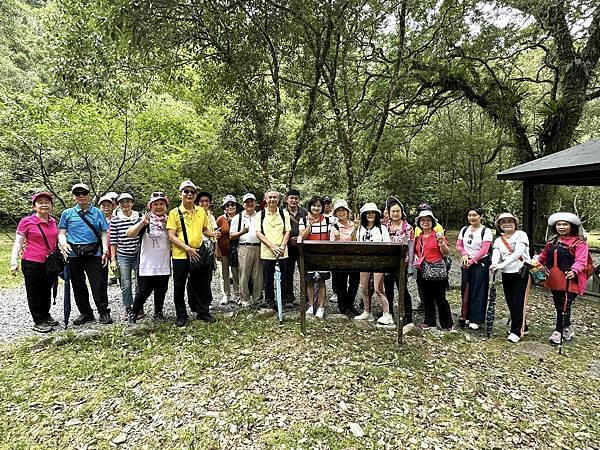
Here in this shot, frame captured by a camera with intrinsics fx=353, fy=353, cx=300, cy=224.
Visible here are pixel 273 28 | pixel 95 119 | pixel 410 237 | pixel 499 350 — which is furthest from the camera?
pixel 95 119

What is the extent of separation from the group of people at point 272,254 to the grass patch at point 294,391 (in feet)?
1.82

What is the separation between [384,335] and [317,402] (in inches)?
58.8

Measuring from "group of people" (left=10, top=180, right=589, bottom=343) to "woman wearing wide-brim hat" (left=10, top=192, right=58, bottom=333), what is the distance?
0.04 feet

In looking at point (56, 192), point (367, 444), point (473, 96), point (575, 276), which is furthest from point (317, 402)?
point (56, 192)

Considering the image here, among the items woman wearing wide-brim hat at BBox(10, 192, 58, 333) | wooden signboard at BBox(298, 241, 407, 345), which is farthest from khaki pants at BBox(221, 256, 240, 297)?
woman wearing wide-brim hat at BBox(10, 192, 58, 333)

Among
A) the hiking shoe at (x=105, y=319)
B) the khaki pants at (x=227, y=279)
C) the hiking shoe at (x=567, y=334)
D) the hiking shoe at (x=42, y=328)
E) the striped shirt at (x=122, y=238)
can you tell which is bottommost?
the hiking shoe at (x=567, y=334)

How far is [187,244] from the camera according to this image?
4.28 meters

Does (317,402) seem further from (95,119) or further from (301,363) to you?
(95,119)

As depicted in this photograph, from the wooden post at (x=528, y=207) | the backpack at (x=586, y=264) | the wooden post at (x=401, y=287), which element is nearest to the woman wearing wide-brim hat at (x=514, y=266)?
the backpack at (x=586, y=264)

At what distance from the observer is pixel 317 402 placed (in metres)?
2.91

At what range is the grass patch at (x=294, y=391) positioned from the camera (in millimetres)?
2582

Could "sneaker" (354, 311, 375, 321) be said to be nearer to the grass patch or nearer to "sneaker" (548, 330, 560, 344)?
the grass patch

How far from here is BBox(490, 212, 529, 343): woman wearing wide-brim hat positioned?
4.20 metres

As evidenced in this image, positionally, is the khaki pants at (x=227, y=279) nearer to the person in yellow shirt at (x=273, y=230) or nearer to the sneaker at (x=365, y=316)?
the person in yellow shirt at (x=273, y=230)
